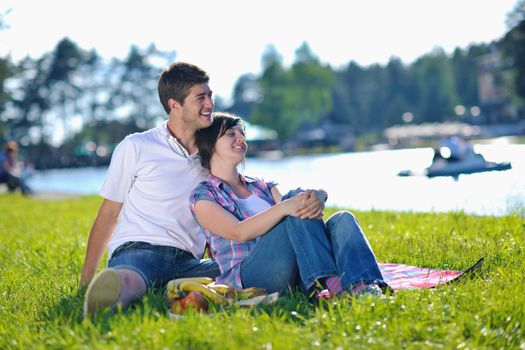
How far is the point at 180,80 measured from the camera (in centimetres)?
408

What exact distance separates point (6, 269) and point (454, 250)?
3.64 metres

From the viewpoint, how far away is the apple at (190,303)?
10.9 feet

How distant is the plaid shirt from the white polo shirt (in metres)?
0.35

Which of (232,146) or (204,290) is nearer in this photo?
(204,290)

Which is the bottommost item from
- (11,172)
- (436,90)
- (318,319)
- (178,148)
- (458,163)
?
(458,163)

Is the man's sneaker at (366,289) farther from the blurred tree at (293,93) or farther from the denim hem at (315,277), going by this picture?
the blurred tree at (293,93)

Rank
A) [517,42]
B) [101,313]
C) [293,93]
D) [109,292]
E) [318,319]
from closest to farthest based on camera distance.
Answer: [318,319] < [101,313] < [109,292] < [517,42] < [293,93]

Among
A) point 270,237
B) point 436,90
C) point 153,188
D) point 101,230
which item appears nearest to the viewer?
point 270,237

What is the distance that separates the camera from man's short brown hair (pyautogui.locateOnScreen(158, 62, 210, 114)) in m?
4.07

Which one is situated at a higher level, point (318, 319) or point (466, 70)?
point (466, 70)

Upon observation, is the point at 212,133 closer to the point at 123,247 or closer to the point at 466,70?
the point at 123,247

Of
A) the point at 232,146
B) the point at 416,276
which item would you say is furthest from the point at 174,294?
the point at 416,276

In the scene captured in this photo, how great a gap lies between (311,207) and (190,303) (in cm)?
76

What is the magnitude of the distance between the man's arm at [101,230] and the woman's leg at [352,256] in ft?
4.80
